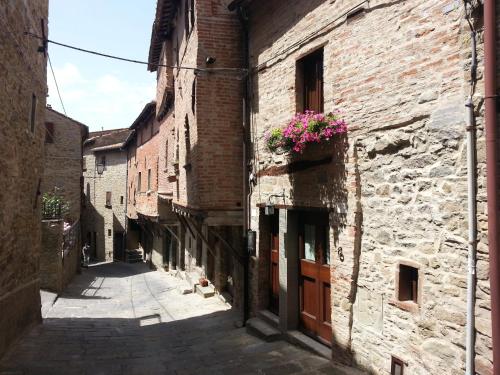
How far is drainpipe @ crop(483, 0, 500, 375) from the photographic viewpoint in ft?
12.0

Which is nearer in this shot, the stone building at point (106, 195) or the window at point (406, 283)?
the window at point (406, 283)

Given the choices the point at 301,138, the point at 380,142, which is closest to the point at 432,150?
the point at 380,142

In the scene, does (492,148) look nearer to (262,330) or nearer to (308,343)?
(308,343)

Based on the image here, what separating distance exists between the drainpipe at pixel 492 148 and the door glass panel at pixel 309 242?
11.3ft

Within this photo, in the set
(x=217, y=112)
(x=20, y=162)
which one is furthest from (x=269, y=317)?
(x=20, y=162)

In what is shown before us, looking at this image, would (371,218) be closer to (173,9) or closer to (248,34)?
(248,34)

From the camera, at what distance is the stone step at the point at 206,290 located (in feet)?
40.1

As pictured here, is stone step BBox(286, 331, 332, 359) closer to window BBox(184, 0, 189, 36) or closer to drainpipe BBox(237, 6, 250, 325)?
drainpipe BBox(237, 6, 250, 325)

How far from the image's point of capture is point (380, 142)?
5.14 metres

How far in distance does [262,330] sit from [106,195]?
2763 cm

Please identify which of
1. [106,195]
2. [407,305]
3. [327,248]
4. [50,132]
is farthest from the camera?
[106,195]

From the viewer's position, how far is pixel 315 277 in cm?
690

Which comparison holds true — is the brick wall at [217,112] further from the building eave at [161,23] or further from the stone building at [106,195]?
the stone building at [106,195]

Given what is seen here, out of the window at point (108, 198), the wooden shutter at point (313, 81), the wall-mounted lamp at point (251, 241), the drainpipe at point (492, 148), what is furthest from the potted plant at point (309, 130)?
the window at point (108, 198)
